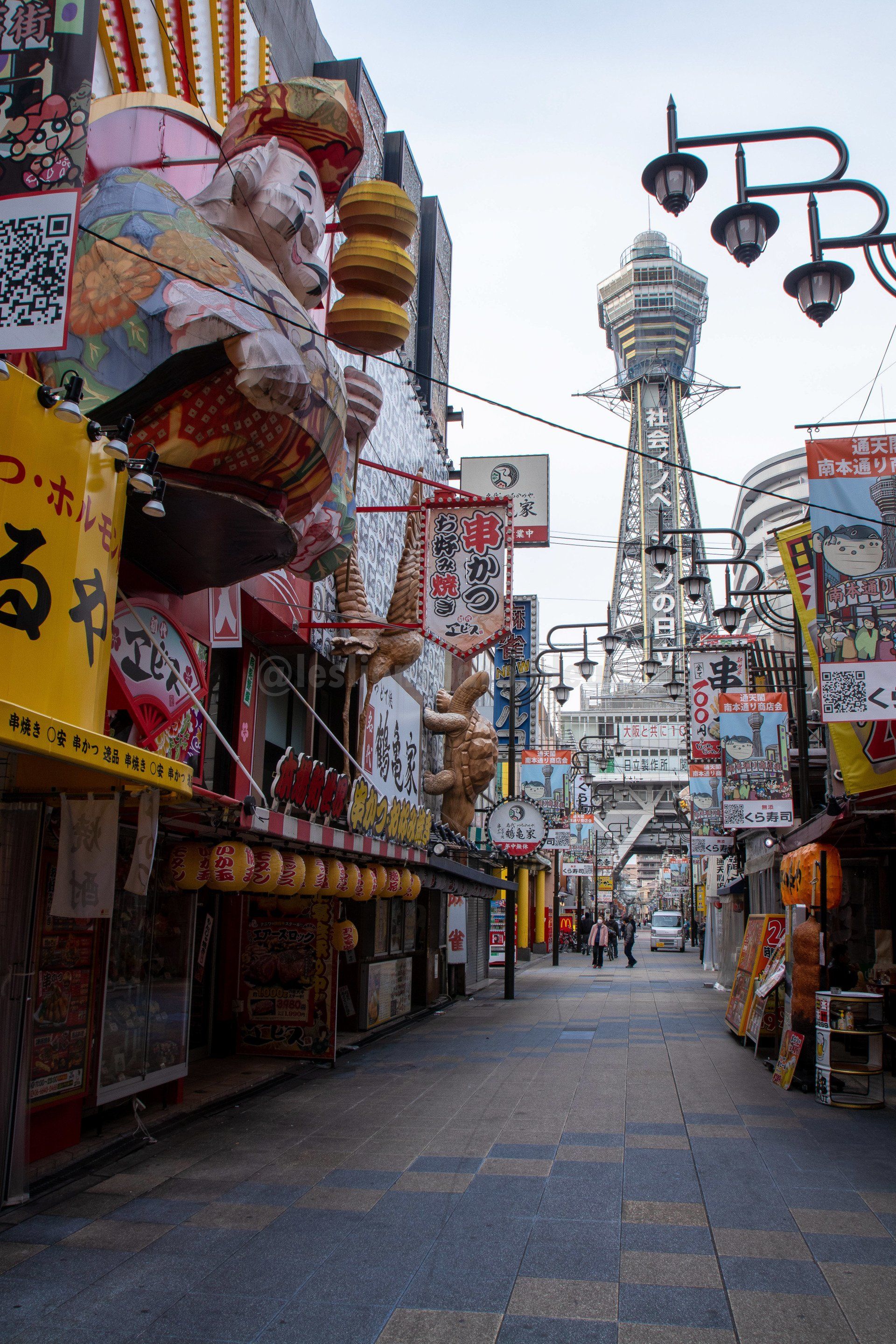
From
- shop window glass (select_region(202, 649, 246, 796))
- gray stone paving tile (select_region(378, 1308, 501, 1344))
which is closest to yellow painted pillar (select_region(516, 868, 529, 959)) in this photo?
shop window glass (select_region(202, 649, 246, 796))

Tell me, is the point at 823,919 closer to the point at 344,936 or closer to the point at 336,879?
the point at 336,879

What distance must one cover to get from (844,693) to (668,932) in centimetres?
5129

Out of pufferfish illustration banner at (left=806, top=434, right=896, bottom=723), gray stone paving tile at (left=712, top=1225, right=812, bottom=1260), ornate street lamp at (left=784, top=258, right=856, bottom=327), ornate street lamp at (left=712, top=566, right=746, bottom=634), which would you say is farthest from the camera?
ornate street lamp at (left=712, top=566, right=746, bottom=634)

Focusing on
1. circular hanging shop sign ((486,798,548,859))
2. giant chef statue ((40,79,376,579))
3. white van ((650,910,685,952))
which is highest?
giant chef statue ((40,79,376,579))

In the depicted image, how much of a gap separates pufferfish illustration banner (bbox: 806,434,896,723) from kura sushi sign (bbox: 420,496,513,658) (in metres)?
4.23

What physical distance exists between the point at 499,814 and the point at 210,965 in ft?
35.2

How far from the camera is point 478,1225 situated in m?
7.06

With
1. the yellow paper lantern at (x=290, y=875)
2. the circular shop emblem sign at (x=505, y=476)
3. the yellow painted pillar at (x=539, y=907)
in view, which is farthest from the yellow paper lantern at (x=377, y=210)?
the yellow painted pillar at (x=539, y=907)

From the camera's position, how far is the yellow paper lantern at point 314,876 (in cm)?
1181

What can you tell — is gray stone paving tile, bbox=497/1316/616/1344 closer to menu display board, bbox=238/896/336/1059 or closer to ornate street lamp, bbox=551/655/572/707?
menu display board, bbox=238/896/336/1059

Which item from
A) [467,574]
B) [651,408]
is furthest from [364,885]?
[651,408]

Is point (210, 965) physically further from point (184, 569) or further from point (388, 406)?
point (388, 406)

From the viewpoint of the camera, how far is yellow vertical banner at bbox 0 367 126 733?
6285 millimetres

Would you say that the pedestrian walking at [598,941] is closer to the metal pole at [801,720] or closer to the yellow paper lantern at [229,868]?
the metal pole at [801,720]
